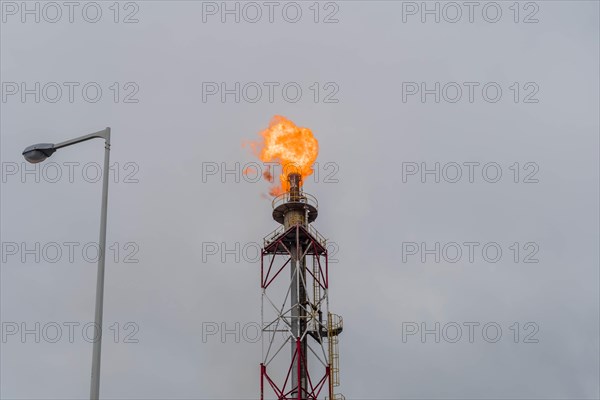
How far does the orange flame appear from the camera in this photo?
62.9 metres

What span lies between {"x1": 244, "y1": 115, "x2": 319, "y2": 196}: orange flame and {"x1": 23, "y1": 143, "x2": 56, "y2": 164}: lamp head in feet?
129

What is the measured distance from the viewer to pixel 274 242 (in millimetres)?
59469

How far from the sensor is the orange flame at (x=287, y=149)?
62906 millimetres

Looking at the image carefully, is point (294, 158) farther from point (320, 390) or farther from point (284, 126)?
point (320, 390)

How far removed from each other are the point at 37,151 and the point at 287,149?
40.2m

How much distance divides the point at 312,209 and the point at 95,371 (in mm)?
40718

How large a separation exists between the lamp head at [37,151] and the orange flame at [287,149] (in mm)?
39398

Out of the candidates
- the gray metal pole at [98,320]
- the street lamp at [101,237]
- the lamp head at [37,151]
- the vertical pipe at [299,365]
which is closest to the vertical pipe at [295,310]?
the vertical pipe at [299,365]

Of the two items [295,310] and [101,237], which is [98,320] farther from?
[295,310]

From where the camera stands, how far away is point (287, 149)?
207 ft

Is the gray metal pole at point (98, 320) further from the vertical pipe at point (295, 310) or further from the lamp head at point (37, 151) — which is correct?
the vertical pipe at point (295, 310)

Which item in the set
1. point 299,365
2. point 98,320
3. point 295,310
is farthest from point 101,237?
point 295,310

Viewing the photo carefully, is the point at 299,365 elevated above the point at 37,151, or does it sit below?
below

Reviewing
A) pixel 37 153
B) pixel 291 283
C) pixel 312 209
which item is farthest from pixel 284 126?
pixel 37 153
